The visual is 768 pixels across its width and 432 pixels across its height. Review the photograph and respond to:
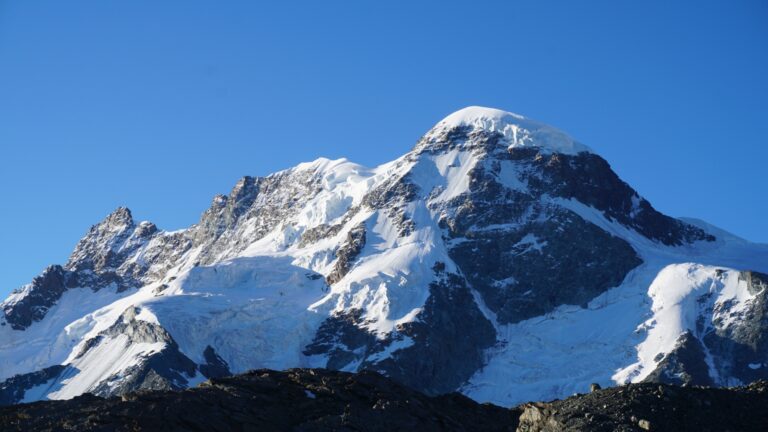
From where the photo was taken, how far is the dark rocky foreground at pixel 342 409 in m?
53.6

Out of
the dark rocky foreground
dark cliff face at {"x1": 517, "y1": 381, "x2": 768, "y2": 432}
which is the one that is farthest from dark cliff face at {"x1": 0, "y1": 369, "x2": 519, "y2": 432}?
dark cliff face at {"x1": 517, "y1": 381, "x2": 768, "y2": 432}

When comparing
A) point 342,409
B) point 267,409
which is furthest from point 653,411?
point 267,409

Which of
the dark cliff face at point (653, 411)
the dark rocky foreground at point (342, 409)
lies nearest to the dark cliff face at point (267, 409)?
the dark rocky foreground at point (342, 409)

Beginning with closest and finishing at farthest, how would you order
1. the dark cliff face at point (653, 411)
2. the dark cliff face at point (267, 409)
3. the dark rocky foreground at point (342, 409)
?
the dark cliff face at point (653, 411) → the dark rocky foreground at point (342, 409) → the dark cliff face at point (267, 409)

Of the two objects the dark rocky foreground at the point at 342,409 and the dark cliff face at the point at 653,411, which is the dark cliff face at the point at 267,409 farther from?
the dark cliff face at the point at 653,411

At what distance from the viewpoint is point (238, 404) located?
57688mm

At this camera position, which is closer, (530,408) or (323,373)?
(530,408)

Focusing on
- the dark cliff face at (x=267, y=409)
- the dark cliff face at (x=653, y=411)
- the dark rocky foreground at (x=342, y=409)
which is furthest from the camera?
the dark cliff face at (x=267, y=409)

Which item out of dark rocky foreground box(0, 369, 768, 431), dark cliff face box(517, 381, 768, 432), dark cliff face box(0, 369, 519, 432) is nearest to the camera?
dark cliff face box(517, 381, 768, 432)

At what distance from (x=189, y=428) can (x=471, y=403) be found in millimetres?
17456

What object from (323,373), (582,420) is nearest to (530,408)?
(582,420)

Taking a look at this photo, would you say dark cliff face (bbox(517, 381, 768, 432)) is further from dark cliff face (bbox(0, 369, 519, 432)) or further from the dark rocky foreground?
dark cliff face (bbox(0, 369, 519, 432))

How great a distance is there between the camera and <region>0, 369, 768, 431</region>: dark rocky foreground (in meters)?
53.6

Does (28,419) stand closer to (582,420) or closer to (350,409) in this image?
(350,409)
